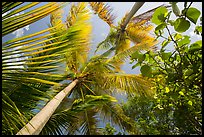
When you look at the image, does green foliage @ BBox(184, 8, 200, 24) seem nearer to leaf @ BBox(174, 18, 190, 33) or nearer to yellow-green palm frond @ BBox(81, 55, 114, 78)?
leaf @ BBox(174, 18, 190, 33)

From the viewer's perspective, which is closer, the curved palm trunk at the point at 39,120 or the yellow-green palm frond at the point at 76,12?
the curved palm trunk at the point at 39,120

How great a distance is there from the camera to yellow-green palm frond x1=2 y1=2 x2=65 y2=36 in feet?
4.99

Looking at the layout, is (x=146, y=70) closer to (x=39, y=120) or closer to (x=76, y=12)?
(x=39, y=120)

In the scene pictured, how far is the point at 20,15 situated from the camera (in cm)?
153

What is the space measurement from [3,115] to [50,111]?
9.22 feet

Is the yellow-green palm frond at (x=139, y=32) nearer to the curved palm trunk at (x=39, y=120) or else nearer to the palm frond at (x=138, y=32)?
the palm frond at (x=138, y=32)

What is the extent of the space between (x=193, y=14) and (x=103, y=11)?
26.4 feet

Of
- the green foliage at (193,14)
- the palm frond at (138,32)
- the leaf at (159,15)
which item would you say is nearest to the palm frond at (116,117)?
the palm frond at (138,32)

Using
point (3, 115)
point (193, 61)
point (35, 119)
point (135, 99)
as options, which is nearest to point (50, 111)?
point (35, 119)

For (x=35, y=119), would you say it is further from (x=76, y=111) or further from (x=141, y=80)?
(x=141, y=80)

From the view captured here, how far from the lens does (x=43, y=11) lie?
5.02 ft

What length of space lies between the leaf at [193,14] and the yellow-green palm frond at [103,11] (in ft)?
25.5

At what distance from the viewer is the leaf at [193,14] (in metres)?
0.98

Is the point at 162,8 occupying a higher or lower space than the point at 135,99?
higher
